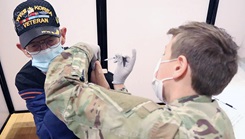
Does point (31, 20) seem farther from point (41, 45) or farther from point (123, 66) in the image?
point (123, 66)

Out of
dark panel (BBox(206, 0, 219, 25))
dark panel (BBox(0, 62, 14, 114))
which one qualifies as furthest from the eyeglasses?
dark panel (BBox(206, 0, 219, 25))

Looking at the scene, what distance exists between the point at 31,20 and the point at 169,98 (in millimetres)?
579

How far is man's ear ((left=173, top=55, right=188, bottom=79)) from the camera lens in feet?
1.95

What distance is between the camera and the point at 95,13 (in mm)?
1692

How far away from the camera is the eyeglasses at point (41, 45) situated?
796mm

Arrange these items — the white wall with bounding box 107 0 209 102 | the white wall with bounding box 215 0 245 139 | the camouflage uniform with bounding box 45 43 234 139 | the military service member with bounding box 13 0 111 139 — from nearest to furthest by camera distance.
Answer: the camouflage uniform with bounding box 45 43 234 139
the military service member with bounding box 13 0 111 139
the white wall with bounding box 215 0 245 139
the white wall with bounding box 107 0 209 102

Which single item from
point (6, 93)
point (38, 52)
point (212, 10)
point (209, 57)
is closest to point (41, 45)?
point (38, 52)

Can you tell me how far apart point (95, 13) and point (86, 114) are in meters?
1.31

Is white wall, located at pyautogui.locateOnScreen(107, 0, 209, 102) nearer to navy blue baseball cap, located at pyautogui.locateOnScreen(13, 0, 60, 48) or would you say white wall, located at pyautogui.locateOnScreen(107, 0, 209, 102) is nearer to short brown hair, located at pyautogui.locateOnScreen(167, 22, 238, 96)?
navy blue baseball cap, located at pyautogui.locateOnScreen(13, 0, 60, 48)

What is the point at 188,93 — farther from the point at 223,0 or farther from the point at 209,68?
the point at 223,0

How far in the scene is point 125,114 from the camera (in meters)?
0.52

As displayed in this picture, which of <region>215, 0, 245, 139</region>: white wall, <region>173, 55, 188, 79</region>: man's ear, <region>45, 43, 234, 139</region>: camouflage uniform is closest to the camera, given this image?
<region>45, 43, 234, 139</region>: camouflage uniform

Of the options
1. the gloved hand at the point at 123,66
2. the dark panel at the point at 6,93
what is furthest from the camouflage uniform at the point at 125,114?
the dark panel at the point at 6,93

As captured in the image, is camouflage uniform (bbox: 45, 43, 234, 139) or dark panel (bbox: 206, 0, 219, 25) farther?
dark panel (bbox: 206, 0, 219, 25)
